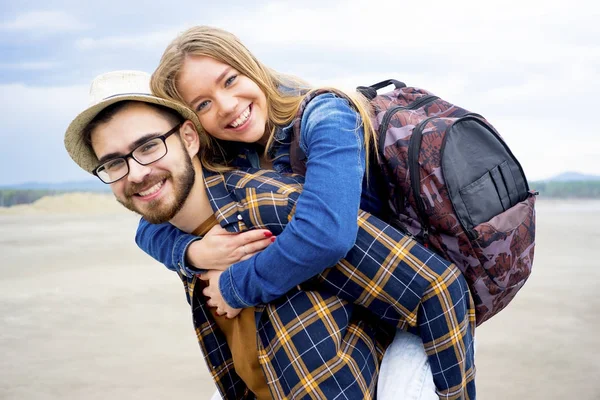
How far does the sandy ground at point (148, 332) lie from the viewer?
4.67 meters

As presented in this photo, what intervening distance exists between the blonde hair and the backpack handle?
0.37 feet

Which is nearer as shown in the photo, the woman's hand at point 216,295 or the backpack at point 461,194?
the backpack at point 461,194

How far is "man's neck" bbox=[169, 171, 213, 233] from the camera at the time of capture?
6.95 feet

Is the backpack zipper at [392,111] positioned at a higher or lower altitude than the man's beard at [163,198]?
higher

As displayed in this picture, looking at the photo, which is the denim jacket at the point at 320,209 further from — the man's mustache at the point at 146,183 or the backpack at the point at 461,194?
the man's mustache at the point at 146,183

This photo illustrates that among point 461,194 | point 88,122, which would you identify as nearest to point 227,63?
point 88,122

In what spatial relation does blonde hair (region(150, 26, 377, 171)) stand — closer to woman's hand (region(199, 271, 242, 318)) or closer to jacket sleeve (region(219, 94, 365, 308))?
jacket sleeve (region(219, 94, 365, 308))

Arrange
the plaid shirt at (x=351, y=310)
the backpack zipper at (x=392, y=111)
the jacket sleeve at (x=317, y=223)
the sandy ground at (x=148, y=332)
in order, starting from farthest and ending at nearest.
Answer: the sandy ground at (x=148, y=332) → the backpack zipper at (x=392, y=111) → the plaid shirt at (x=351, y=310) → the jacket sleeve at (x=317, y=223)

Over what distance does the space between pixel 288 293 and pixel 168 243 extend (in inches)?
21.9

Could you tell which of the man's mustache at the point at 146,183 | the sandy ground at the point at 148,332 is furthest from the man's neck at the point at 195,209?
the sandy ground at the point at 148,332

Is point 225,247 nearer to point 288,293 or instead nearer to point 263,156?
point 288,293

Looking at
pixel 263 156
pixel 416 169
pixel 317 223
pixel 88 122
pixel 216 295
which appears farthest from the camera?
pixel 263 156

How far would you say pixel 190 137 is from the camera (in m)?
2.20

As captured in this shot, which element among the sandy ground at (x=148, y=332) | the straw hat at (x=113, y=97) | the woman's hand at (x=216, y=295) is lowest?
the sandy ground at (x=148, y=332)
